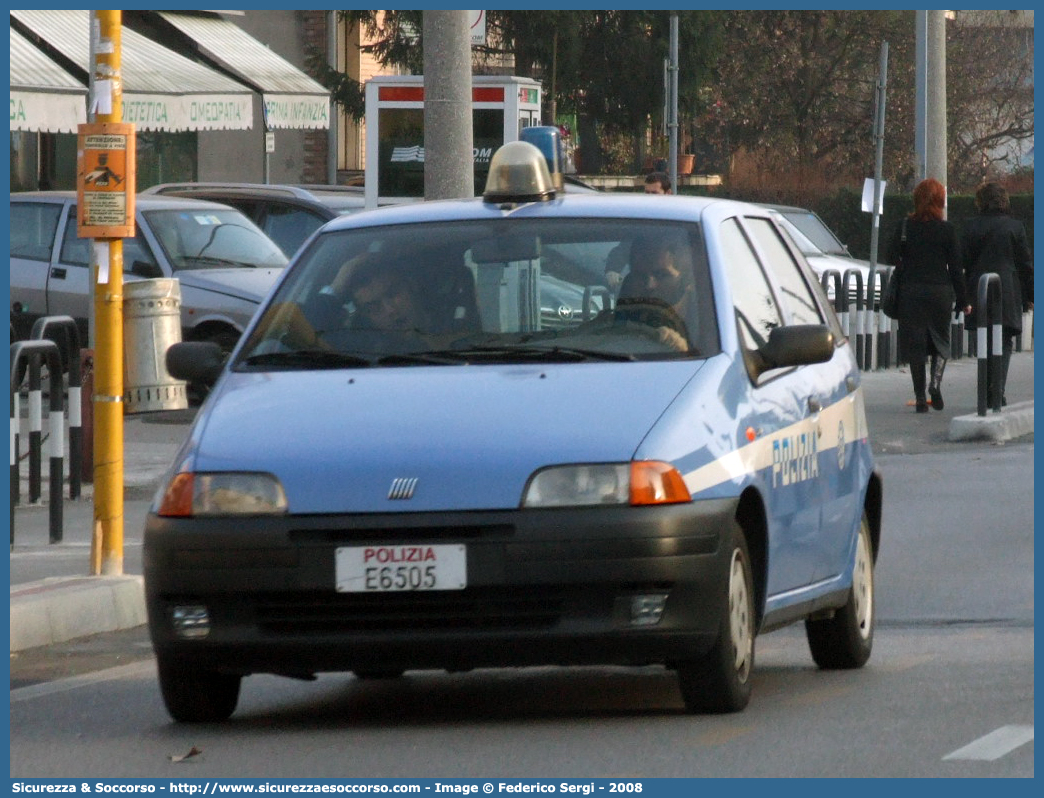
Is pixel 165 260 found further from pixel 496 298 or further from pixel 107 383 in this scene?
pixel 496 298

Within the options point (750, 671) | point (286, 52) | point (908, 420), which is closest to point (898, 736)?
point (750, 671)

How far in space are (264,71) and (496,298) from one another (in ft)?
93.4

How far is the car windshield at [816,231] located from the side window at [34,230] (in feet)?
41.9

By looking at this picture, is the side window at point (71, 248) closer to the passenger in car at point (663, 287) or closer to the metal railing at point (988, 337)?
the metal railing at point (988, 337)

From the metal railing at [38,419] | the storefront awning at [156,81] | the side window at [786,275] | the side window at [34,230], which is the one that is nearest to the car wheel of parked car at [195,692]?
the side window at [786,275]

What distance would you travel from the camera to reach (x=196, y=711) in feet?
23.4

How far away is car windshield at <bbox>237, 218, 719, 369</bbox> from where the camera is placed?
7.33 meters

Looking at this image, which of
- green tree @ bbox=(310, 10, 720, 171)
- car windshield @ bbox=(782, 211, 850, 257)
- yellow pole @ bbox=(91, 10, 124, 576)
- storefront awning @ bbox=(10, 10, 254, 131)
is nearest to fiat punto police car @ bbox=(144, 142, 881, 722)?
yellow pole @ bbox=(91, 10, 124, 576)

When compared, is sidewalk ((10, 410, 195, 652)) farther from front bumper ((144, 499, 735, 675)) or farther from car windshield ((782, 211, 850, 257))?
car windshield ((782, 211, 850, 257))

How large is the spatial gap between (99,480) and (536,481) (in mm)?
3998

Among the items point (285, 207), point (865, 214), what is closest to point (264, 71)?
point (285, 207)

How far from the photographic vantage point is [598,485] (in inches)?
259

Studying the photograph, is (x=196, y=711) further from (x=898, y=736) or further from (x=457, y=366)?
(x=898, y=736)

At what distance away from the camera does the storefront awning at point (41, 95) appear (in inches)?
1073
